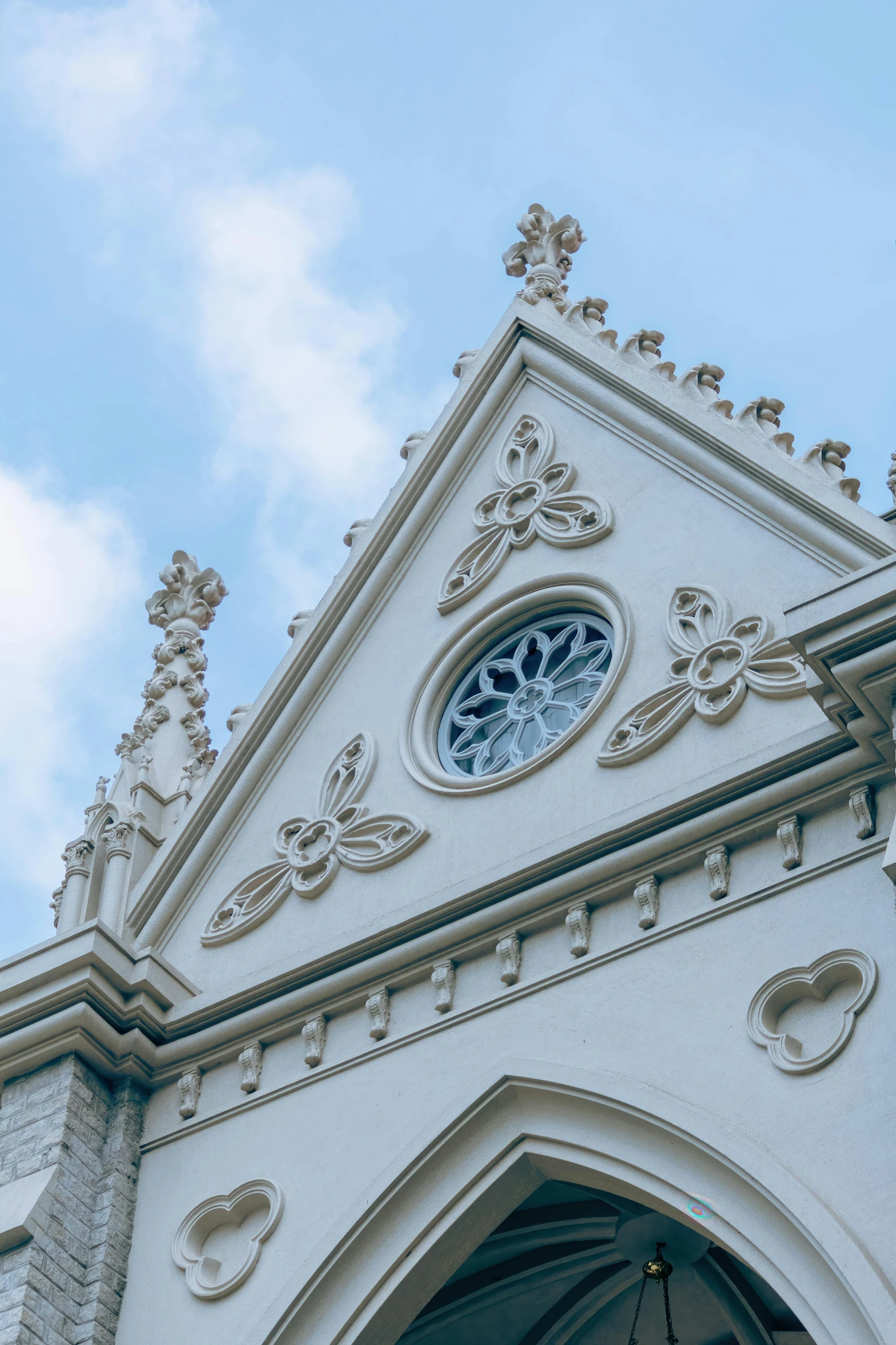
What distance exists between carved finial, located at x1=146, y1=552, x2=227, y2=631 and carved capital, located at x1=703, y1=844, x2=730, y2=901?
707cm

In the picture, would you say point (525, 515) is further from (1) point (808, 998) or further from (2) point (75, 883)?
(1) point (808, 998)

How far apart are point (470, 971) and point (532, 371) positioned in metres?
5.97

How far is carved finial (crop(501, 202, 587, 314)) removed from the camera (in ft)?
56.5

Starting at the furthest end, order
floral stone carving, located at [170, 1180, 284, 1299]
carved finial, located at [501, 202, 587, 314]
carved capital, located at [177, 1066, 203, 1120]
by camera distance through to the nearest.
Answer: carved finial, located at [501, 202, 587, 314], carved capital, located at [177, 1066, 203, 1120], floral stone carving, located at [170, 1180, 284, 1299]

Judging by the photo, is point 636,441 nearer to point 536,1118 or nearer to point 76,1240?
point 536,1118

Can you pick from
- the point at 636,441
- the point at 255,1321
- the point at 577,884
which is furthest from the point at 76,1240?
the point at 636,441

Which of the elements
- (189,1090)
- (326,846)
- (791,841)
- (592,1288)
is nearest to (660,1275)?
(592,1288)

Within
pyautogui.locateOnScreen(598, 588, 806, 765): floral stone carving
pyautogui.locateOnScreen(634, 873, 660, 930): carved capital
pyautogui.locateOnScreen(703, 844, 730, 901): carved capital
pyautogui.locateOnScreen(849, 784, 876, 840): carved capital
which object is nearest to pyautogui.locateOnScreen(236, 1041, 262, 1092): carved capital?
pyautogui.locateOnScreen(634, 873, 660, 930): carved capital

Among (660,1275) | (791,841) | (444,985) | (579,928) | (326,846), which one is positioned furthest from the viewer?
(326,846)

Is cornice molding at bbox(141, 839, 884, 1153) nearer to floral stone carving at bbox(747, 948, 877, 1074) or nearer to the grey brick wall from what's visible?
the grey brick wall

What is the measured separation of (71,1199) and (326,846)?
9.92 feet

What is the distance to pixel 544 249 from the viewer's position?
1758 centimetres

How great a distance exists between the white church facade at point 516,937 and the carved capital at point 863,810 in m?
0.02

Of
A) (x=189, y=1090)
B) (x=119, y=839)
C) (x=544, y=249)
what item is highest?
(x=544, y=249)
